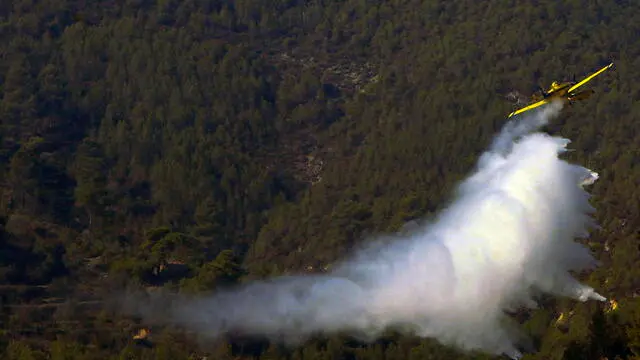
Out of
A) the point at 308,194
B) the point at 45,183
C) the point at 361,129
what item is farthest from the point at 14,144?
the point at 361,129

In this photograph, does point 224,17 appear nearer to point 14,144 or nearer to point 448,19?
point 448,19

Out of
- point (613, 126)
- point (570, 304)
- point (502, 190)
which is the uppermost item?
point (613, 126)

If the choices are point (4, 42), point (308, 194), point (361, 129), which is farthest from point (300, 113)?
point (4, 42)

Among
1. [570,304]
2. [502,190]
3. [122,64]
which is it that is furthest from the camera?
[122,64]

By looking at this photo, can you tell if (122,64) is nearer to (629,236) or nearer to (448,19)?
(448,19)

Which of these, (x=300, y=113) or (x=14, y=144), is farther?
(x=300, y=113)

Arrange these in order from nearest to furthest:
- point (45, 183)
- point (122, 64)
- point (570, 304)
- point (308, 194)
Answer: point (570, 304)
point (45, 183)
point (308, 194)
point (122, 64)

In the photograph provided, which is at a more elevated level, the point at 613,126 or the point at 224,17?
the point at 224,17
